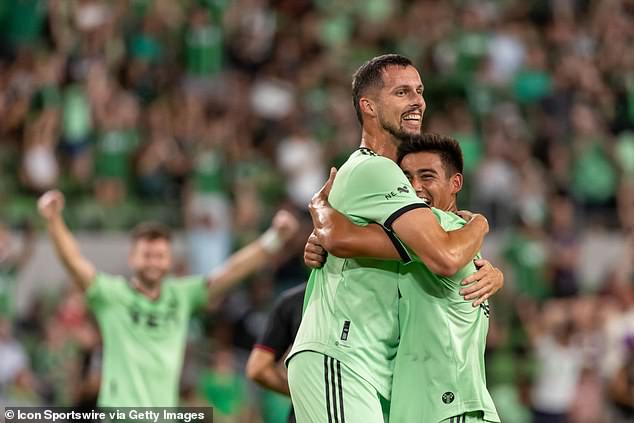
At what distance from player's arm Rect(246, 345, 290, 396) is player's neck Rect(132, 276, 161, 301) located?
1.45m

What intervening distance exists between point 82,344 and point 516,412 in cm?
468

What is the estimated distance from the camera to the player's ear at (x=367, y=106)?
5852 mm

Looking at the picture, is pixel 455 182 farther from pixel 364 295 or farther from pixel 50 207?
pixel 50 207

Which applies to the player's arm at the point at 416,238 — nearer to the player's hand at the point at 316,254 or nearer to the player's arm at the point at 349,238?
the player's arm at the point at 349,238

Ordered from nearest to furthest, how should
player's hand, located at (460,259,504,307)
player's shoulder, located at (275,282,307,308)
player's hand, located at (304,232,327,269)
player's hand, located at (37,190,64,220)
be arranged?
player's hand, located at (460,259,504,307) < player's hand, located at (304,232,327,269) < player's shoulder, located at (275,282,307,308) < player's hand, located at (37,190,64,220)

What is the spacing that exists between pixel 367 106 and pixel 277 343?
89.6 inches

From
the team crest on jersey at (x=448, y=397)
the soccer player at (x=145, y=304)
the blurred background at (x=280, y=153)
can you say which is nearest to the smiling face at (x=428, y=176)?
the team crest on jersey at (x=448, y=397)

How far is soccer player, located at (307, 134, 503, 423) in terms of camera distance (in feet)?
17.9

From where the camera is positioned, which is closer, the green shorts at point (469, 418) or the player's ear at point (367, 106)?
the green shorts at point (469, 418)

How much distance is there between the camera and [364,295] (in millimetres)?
5547

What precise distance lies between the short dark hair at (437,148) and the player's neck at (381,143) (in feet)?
0.11

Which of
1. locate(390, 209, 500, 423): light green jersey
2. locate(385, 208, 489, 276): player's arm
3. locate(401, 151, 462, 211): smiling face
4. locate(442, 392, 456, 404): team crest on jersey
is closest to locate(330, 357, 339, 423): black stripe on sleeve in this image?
locate(390, 209, 500, 423): light green jersey

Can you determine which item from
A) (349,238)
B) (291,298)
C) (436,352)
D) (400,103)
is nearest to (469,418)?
(436,352)

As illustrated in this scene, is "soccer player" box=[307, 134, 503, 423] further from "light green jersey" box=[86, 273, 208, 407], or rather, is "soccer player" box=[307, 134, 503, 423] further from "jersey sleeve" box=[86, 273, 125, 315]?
"jersey sleeve" box=[86, 273, 125, 315]
